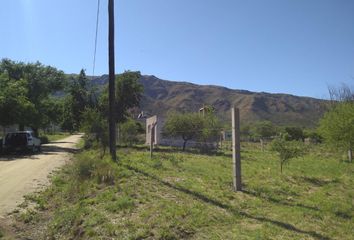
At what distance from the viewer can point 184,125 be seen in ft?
125

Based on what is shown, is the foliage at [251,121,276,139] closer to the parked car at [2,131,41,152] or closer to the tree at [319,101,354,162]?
the parked car at [2,131,41,152]

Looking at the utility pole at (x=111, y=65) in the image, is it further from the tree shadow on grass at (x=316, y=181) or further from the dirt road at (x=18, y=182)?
the tree shadow on grass at (x=316, y=181)

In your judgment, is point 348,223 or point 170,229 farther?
point 348,223

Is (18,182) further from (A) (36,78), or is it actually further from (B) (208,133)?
(A) (36,78)

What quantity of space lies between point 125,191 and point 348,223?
5741 millimetres

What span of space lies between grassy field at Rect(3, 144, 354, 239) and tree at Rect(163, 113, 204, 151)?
22.1m

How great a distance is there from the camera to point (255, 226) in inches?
329

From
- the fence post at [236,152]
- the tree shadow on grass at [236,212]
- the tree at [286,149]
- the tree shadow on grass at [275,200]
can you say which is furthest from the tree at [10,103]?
the tree shadow on grass at [275,200]

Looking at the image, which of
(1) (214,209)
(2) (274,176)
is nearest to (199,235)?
(1) (214,209)

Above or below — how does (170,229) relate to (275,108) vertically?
below

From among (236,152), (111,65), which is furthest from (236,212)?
(111,65)

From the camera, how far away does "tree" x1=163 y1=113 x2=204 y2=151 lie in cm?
3794

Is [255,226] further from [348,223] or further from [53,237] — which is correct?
[53,237]

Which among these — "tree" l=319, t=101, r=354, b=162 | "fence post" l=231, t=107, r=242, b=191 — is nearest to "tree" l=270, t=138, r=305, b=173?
"tree" l=319, t=101, r=354, b=162
